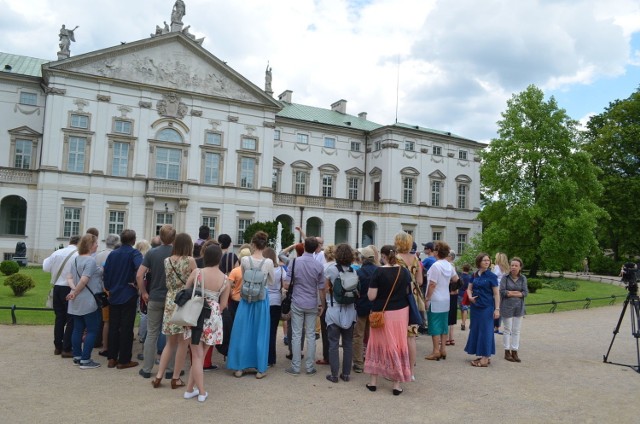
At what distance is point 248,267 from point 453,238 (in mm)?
42319

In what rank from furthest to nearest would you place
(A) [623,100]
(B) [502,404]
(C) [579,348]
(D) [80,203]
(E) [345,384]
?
(A) [623,100]
(D) [80,203]
(C) [579,348]
(E) [345,384]
(B) [502,404]

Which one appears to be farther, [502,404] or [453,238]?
[453,238]

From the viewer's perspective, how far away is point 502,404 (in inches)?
280

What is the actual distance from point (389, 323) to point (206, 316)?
272cm

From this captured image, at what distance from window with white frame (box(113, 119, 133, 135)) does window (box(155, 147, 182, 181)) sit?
7.47 feet

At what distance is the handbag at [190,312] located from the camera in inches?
263

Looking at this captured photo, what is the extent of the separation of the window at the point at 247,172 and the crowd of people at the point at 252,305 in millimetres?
29196

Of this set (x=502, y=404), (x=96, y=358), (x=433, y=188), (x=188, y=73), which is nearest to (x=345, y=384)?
(x=502, y=404)

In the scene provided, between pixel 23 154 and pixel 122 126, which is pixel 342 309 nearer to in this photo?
pixel 122 126

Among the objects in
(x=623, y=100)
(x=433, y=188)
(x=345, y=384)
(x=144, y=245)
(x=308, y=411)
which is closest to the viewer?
(x=308, y=411)

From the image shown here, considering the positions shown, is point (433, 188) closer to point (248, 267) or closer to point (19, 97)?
point (19, 97)

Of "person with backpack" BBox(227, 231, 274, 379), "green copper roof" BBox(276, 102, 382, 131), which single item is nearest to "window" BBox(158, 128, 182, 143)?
"green copper roof" BBox(276, 102, 382, 131)

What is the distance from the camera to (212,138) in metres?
37.6

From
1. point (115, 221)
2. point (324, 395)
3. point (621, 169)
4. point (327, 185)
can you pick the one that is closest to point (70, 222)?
point (115, 221)
